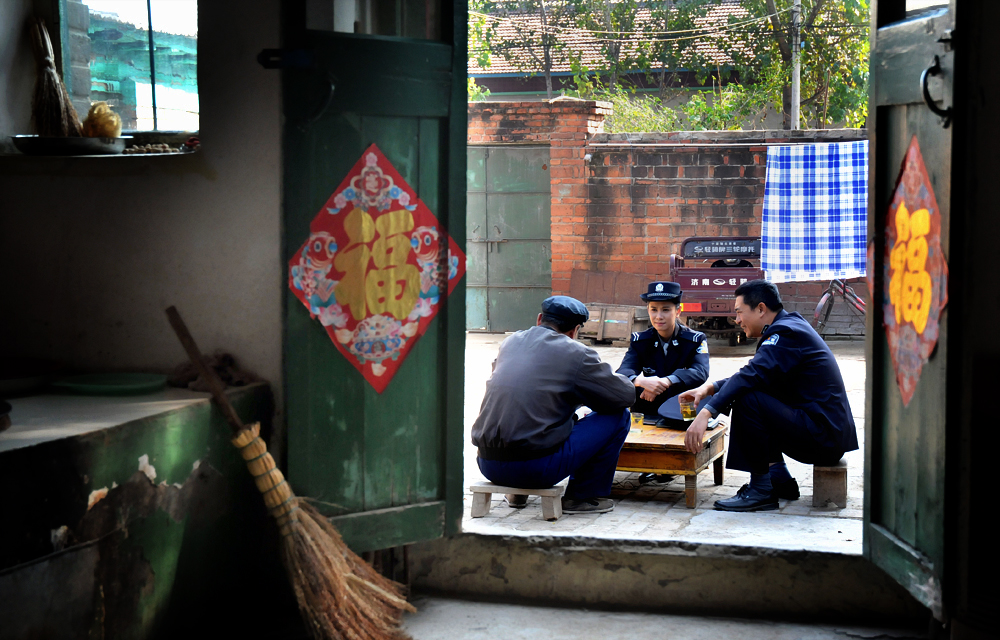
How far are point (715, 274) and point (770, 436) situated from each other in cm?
564

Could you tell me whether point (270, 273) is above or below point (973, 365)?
above

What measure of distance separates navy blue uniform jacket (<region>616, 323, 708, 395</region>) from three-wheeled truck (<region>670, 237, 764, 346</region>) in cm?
482

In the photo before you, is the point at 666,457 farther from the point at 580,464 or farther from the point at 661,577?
the point at 661,577

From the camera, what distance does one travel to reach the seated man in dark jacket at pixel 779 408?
17.2 feet

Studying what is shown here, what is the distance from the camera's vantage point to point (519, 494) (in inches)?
204

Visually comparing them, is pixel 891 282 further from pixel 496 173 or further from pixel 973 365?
pixel 496 173

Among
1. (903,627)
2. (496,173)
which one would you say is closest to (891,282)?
(903,627)

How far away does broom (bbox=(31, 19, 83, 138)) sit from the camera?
455 cm

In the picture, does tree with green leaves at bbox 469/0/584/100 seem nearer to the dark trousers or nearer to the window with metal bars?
the window with metal bars

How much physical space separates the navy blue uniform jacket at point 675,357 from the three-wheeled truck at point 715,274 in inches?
190

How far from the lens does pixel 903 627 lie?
13.9ft

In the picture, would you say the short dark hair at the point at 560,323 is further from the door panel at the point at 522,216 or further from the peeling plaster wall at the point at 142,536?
the door panel at the point at 522,216

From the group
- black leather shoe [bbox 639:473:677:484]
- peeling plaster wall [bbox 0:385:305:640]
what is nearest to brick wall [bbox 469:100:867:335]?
black leather shoe [bbox 639:473:677:484]

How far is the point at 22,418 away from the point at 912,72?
3547mm
